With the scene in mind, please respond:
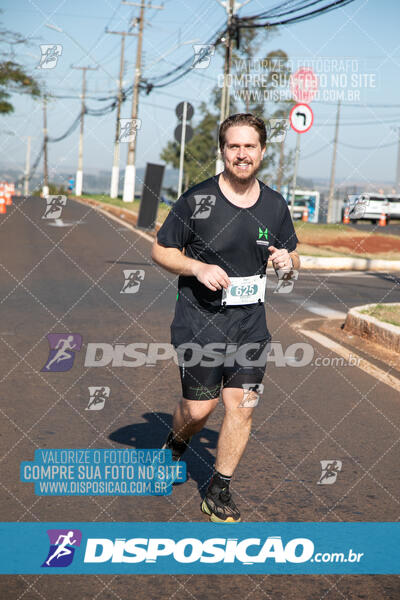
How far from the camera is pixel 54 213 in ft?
101

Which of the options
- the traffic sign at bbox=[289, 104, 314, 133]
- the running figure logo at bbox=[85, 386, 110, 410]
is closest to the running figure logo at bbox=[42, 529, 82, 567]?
the running figure logo at bbox=[85, 386, 110, 410]

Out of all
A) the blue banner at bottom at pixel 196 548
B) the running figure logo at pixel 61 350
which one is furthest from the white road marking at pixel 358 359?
the blue banner at bottom at pixel 196 548

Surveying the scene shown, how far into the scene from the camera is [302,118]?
18297mm

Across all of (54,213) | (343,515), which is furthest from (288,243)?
(54,213)

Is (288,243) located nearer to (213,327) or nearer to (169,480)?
(213,327)

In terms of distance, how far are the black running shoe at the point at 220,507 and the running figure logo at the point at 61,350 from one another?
3.32 meters

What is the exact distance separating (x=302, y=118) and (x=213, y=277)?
49.8 feet

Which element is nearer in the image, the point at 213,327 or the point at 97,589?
the point at 97,589

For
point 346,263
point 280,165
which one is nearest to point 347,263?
point 346,263

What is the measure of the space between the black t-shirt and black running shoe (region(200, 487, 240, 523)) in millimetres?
777

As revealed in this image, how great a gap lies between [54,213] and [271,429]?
2604 cm

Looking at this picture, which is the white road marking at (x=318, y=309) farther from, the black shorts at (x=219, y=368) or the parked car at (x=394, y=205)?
the parked car at (x=394, y=205)

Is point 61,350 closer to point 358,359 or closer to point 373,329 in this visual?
point 358,359

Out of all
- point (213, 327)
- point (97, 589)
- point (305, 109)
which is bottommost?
point (97, 589)
